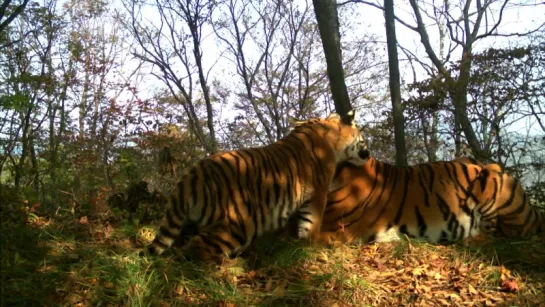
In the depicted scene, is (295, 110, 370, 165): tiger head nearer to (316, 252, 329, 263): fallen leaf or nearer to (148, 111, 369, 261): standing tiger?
(148, 111, 369, 261): standing tiger

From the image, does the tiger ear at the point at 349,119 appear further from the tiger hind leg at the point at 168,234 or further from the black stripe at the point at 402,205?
the tiger hind leg at the point at 168,234

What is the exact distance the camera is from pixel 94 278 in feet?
11.1

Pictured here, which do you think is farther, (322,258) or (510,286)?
(322,258)

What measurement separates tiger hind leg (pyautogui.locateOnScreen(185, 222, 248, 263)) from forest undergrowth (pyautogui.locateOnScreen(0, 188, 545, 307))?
8 cm

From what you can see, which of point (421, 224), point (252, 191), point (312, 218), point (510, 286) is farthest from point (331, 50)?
point (510, 286)

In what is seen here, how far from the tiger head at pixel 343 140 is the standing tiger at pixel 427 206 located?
0.43 ft

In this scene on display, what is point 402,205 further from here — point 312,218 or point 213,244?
point 213,244

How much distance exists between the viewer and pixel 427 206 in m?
4.91

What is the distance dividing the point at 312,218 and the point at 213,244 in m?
1.15

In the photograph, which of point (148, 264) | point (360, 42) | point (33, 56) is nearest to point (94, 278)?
point (148, 264)

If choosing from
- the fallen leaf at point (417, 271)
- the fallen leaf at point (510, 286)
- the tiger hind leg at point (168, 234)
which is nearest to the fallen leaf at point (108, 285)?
the tiger hind leg at point (168, 234)

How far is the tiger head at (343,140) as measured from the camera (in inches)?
195

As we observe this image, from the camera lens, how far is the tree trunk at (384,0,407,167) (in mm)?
7316

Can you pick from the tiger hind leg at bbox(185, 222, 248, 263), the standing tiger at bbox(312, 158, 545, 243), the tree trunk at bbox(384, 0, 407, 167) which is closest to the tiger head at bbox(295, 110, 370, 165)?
the standing tiger at bbox(312, 158, 545, 243)
